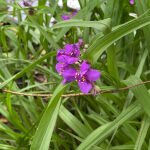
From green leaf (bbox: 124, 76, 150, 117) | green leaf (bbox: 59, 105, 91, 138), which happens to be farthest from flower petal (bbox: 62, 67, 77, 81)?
green leaf (bbox: 59, 105, 91, 138)

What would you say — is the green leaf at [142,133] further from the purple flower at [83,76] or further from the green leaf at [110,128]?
the purple flower at [83,76]

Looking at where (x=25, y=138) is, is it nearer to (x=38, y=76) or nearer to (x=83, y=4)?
(x=83, y=4)

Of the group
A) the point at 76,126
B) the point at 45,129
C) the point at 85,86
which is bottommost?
the point at 76,126

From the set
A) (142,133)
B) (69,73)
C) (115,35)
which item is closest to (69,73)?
(69,73)

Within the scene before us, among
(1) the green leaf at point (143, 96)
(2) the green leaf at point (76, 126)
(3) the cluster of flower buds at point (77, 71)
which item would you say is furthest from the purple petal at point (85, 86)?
(2) the green leaf at point (76, 126)

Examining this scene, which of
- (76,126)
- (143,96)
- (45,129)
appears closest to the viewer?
(45,129)

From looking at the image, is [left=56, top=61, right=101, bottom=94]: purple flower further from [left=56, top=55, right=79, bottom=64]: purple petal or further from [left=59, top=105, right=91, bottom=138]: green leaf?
[left=59, top=105, right=91, bottom=138]: green leaf

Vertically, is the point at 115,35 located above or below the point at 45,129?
above

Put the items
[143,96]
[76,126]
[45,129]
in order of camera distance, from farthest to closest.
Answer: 1. [76,126]
2. [143,96]
3. [45,129]

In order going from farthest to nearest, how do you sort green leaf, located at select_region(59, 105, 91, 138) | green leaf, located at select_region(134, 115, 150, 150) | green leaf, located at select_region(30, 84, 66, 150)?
green leaf, located at select_region(59, 105, 91, 138) < green leaf, located at select_region(134, 115, 150, 150) < green leaf, located at select_region(30, 84, 66, 150)

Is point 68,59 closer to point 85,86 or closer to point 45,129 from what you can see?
point 85,86

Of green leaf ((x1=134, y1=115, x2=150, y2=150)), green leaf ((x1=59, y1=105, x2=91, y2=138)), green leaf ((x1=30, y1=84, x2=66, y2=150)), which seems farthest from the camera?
green leaf ((x1=59, y1=105, x2=91, y2=138))
